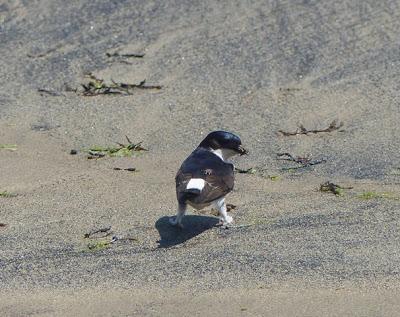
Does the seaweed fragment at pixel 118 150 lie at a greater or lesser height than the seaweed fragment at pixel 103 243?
lesser

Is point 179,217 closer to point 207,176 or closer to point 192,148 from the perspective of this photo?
point 207,176

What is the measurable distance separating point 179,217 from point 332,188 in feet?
4.01

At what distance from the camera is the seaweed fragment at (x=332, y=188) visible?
7070 millimetres

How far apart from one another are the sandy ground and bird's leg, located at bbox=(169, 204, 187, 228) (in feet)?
0.19

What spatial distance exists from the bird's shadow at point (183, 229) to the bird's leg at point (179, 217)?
0.08 ft

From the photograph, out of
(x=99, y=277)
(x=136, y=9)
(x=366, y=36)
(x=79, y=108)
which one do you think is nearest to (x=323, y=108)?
(x=366, y=36)

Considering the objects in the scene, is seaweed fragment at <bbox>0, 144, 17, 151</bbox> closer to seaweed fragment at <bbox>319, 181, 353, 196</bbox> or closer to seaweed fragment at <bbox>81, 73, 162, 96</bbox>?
seaweed fragment at <bbox>81, 73, 162, 96</bbox>

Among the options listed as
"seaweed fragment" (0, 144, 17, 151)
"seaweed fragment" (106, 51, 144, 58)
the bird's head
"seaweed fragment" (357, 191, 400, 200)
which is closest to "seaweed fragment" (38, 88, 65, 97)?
"seaweed fragment" (106, 51, 144, 58)

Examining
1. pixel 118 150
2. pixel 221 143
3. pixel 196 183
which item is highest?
pixel 196 183

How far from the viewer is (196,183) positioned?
20.8ft

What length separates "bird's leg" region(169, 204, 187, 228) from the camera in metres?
6.38

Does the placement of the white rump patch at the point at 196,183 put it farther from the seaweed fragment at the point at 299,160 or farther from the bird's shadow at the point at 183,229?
the seaweed fragment at the point at 299,160

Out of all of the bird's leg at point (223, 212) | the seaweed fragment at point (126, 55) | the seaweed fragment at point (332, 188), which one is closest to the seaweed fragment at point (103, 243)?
the bird's leg at point (223, 212)

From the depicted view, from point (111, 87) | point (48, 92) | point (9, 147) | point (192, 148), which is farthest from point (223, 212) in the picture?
point (48, 92)
